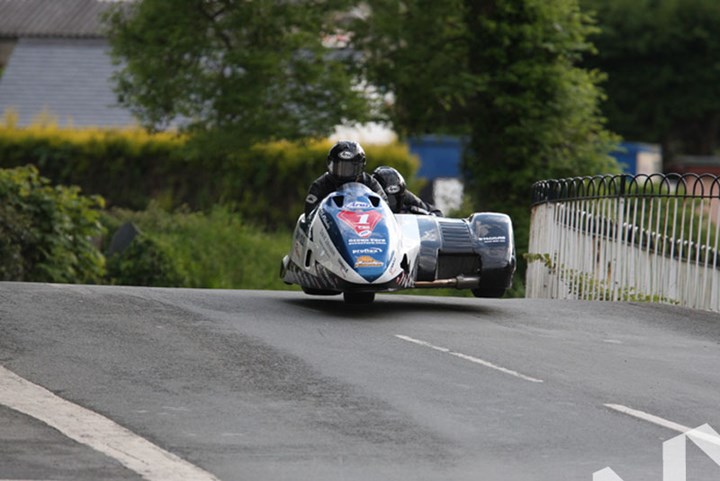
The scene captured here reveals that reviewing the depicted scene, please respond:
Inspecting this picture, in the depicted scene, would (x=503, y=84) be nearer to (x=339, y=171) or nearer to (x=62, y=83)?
(x=339, y=171)

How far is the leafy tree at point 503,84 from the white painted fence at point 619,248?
10.9 m

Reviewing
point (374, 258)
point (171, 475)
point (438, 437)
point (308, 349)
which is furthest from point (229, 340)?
point (171, 475)

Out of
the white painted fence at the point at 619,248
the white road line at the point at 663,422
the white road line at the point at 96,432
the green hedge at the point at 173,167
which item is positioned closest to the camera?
the white road line at the point at 96,432

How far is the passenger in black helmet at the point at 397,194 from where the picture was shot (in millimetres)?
15172

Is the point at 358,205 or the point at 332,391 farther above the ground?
the point at 358,205

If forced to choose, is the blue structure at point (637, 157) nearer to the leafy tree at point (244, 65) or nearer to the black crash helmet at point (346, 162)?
the leafy tree at point (244, 65)

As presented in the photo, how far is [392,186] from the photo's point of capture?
15164 millimetres

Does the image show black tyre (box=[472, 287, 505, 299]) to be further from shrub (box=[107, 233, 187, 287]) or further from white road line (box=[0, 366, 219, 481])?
shrub (box=[107, 233, 187, 287])

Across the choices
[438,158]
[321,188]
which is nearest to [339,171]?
[321,188]

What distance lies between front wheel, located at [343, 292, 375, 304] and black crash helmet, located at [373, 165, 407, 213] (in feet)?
3.64

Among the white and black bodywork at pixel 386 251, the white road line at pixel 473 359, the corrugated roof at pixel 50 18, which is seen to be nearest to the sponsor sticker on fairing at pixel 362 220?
the white and black bodywork at pixel 386 251

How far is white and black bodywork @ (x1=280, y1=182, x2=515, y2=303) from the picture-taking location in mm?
13188

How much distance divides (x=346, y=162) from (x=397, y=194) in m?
1.06

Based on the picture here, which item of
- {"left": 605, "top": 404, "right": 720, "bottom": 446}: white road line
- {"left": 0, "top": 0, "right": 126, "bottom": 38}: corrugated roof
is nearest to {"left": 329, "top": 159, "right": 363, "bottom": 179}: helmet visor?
{"left": 605, "top": 404, "right": 720, "bottom": 446}: white road line
